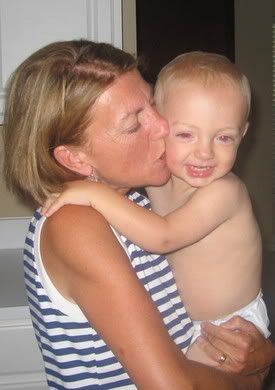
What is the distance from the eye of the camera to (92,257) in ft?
2.87

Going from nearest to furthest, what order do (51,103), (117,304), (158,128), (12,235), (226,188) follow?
(117,304) < (51,103) < (158,128) < (226,188) < (12,235)

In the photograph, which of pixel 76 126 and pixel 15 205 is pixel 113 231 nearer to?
pixel 76 126

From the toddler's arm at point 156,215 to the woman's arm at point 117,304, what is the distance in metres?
0.08

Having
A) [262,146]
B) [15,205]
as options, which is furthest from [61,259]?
[262,146]

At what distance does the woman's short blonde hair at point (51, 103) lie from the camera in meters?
0.97

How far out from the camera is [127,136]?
3.38ft

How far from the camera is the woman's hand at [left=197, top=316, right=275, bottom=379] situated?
1.09 metres

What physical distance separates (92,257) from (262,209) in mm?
3699

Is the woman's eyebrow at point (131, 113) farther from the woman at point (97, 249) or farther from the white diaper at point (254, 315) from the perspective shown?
the white diaper at point (254, 315)

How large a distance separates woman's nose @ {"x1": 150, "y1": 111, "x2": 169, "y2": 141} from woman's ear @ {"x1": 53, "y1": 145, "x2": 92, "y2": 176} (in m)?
0.14

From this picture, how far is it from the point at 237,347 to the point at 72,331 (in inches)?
13.4

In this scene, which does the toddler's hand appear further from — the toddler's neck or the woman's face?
the toddler's neck

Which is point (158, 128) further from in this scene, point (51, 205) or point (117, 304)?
point (117, 304)

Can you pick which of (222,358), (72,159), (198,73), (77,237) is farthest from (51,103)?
(222,358)
